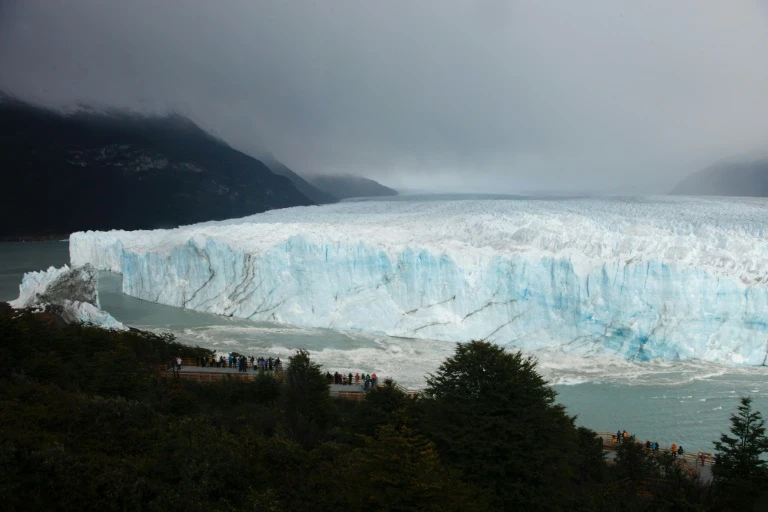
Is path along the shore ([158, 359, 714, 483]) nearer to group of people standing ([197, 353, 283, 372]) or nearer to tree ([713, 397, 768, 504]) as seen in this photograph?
group of people standing ([197, 353, 283, 372])

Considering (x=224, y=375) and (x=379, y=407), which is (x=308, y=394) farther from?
(x=224, y=375)

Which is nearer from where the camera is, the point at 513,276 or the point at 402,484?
the point at 402,484

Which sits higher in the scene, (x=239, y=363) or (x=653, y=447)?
(x=239, y=363)

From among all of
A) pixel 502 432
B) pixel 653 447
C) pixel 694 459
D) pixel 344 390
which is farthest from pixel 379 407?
pixel 694 459

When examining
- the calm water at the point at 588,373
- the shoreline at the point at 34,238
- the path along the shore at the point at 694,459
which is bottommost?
the path along the shore at the point at 694,459

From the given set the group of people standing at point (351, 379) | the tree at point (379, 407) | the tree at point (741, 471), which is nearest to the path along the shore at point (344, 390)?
the group of people standing at point (351, 379)

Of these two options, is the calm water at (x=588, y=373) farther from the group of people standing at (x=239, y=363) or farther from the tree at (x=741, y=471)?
the tree at (x=741, y=471)

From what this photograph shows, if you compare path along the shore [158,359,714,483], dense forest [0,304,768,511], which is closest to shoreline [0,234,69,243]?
path along the shore [158,359,714,483]
